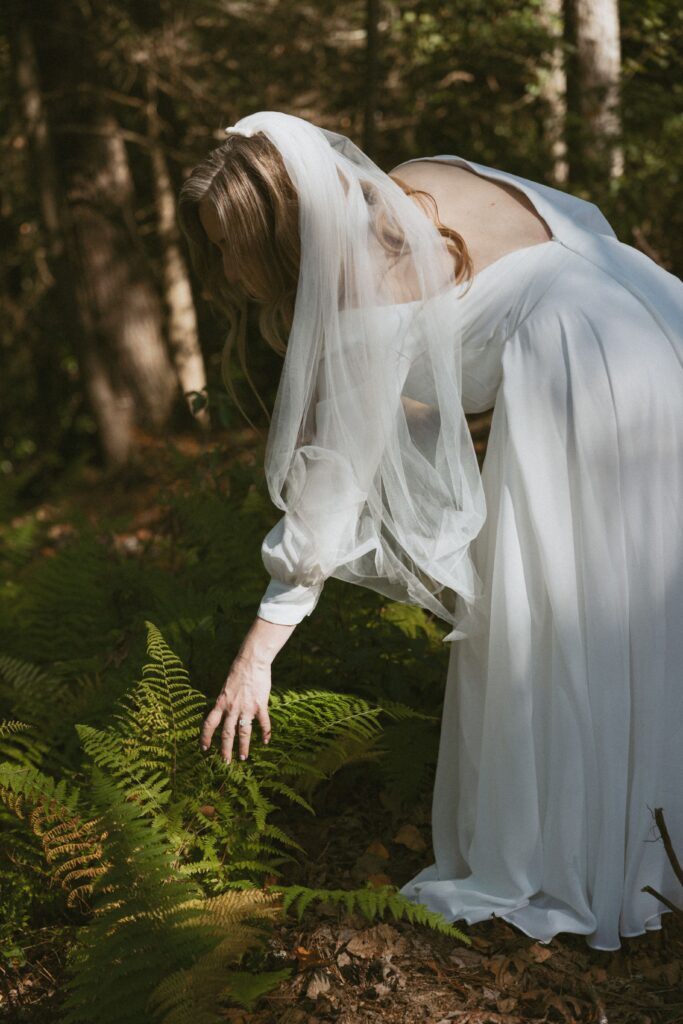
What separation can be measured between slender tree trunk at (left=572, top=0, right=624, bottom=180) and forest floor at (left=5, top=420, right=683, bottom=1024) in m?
6.18

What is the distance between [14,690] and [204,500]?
3.88ft

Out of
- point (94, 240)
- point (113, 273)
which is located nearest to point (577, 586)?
point (113, 273)

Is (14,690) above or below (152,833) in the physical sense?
below

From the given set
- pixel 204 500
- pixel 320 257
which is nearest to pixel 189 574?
pixel 204 500

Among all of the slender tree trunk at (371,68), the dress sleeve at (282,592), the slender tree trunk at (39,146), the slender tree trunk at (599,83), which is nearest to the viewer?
the dress sleeve at (282,592)

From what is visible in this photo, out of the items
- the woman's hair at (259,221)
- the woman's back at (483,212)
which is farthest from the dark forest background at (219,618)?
the woman's back at (483,212)

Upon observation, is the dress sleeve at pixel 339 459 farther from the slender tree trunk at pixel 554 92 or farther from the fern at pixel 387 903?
the slender tree trunk at pixel 554 92

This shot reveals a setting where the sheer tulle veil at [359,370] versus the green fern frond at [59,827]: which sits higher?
the sheer tulle veil at [359,370]

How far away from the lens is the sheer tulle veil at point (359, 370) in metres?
2.37

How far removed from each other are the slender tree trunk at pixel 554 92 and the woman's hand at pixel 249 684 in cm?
633

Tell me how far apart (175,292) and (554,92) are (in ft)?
13.5

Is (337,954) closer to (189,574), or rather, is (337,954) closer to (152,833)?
(152,833)

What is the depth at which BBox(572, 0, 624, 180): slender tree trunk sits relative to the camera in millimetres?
7078

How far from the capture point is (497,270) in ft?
8.27
